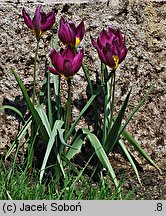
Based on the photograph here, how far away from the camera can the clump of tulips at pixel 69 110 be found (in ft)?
9.66

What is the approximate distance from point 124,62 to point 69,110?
0.57 meters

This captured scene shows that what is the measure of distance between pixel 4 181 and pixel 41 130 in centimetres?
31

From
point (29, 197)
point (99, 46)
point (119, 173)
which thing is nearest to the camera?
point (29, 197)

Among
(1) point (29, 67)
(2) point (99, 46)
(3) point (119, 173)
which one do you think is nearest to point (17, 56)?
(1) point (29, 67)

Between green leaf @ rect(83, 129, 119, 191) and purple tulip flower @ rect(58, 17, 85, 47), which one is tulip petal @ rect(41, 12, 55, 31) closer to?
purple tulip flower @ rect(58, 17, 85, 47)

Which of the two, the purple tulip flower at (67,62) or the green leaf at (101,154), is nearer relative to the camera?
the purple tulip flower at (67,62)

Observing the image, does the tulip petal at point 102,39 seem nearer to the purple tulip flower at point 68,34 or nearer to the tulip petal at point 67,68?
the purple tulip flower at point 68,34

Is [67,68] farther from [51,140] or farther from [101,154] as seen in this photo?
[101,154]

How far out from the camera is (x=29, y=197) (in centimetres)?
283

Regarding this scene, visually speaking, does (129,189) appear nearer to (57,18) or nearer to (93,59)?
(93,59)

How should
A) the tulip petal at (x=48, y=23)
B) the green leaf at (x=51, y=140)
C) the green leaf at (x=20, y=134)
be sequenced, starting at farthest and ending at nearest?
the green leaf at (x=20, y=134)
the tulip petal at (x=48, y=23)
the green leaf at (x=51, y=140)

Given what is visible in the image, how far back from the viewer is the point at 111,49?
293 cm

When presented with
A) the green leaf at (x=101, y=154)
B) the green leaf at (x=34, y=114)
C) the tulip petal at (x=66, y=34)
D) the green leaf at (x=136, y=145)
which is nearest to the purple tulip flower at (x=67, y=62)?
the tulip petal at (x=66, y=34)

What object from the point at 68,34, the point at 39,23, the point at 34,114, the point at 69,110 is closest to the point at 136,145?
the point at 69,110
